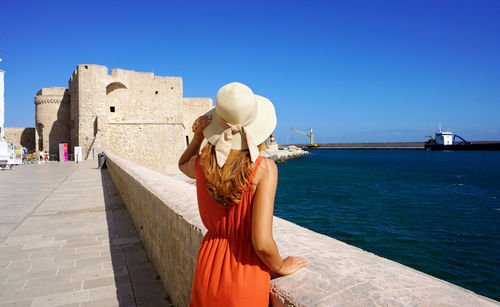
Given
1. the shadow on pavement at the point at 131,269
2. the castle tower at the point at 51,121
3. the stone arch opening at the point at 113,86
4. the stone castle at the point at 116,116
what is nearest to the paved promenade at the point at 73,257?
the shadow on pavement at the point at 131,269

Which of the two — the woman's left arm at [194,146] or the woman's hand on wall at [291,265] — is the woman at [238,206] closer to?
the woman's hand on wall at [291,265]

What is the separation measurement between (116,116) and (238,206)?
25.6 metres

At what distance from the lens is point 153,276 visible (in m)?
3.18

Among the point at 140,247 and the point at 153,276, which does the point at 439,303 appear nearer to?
the point at 153,276

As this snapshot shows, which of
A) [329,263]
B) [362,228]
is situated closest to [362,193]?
[362,228]

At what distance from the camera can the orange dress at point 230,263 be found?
120 cm

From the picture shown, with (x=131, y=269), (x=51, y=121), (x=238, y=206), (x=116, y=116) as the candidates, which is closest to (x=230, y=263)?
(x=238, y=206)

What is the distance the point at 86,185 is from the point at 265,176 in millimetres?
8861

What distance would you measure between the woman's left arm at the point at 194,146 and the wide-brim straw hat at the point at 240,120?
5.6 inches

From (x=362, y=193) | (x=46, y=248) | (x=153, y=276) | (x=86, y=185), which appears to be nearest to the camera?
(x=153, y=276)

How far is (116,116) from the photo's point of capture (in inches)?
969

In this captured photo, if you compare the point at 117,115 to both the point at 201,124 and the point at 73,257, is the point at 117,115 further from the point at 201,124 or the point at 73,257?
the point at 201,124

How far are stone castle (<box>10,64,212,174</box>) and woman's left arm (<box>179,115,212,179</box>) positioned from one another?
21681 millimetres

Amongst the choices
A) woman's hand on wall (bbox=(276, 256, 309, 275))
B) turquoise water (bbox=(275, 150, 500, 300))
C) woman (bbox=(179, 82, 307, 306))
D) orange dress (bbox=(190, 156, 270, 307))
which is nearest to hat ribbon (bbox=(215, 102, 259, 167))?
woman (bbox=(179, 82, 307, 306))
